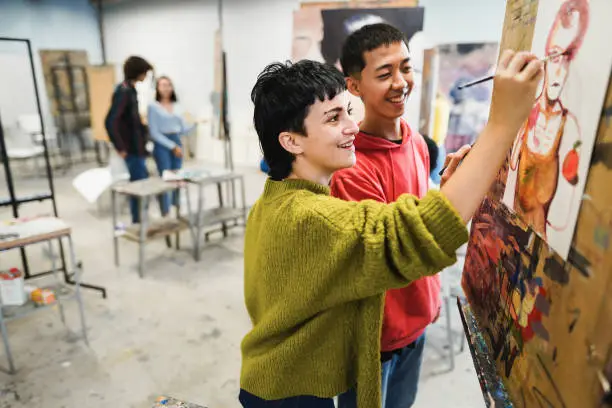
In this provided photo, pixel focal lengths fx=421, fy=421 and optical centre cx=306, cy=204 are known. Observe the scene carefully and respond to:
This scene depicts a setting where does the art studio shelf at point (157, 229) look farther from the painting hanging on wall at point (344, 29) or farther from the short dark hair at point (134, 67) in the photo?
the painting hanging on wall at point (344, 29)

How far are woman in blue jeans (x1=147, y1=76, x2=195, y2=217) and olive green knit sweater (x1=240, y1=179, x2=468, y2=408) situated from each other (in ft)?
11.5

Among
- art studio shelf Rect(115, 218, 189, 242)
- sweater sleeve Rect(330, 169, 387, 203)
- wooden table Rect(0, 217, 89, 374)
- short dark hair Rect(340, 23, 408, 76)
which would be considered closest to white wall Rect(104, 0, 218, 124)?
art studio shelf Rect(115, 218, 189, 242)

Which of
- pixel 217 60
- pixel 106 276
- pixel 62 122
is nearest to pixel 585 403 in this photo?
pixel 106 276

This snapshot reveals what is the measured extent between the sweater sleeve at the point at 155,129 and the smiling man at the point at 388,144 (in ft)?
11.2

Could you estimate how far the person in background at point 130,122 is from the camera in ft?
12.3

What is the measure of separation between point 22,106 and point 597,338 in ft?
19.4

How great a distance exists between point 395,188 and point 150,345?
2.01 meters

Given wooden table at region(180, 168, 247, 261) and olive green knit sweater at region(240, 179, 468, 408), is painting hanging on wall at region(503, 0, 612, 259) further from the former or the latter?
wooden table at region(180, 168, 247, 261)

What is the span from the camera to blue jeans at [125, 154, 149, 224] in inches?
158

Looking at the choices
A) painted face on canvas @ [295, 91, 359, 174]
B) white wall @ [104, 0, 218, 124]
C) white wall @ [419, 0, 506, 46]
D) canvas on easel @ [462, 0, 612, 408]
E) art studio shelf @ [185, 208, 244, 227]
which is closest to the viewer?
canvas on easel @ [462, 0, 612, 408]

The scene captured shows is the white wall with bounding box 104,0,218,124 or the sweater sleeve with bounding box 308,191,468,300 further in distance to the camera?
the white wall with bounding box 104,0,218,124

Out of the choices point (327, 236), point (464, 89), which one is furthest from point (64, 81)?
point (327, 236)

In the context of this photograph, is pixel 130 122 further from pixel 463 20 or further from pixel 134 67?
pixel 463 20

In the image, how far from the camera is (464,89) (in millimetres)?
3139
